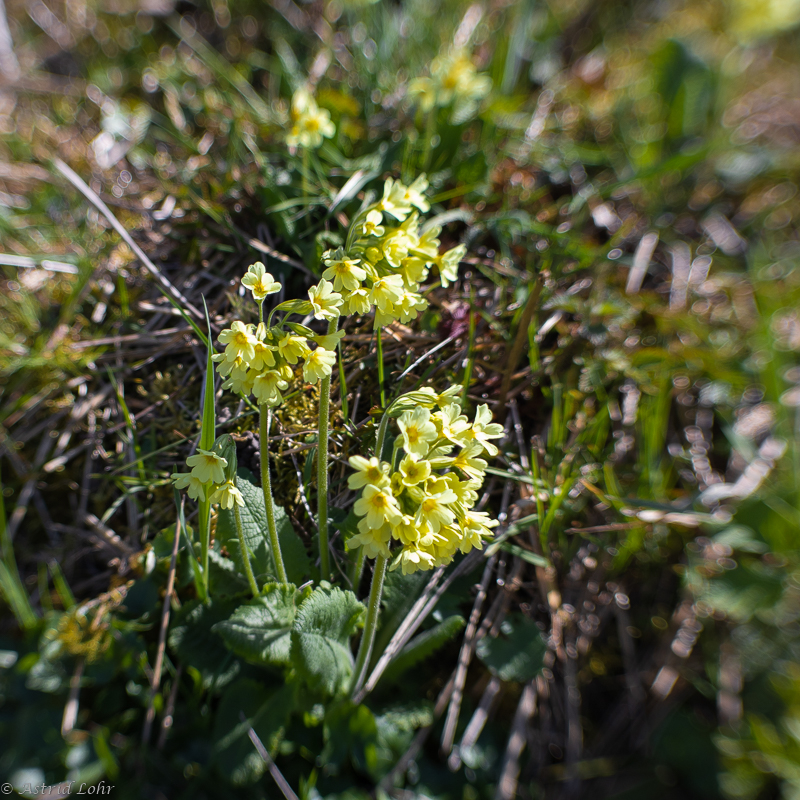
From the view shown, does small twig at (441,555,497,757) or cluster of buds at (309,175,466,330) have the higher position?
cluster of buds at (309,175,466,330)

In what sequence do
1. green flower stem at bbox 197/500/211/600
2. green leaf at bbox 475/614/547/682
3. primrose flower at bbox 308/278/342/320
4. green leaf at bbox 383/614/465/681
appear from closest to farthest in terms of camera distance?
primrose flower at bbox 308/278/342/320, green flower stem at bbox 197/500/211/600, green leaf at bbox 383/614/465/681, green leaf at bbox 475/614/547/682

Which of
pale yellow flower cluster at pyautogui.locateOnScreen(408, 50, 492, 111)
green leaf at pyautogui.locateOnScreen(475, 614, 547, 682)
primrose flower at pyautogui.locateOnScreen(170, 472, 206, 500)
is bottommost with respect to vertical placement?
green leaf at pyautogui.locateOnScreen(475, 614, 547, 682)

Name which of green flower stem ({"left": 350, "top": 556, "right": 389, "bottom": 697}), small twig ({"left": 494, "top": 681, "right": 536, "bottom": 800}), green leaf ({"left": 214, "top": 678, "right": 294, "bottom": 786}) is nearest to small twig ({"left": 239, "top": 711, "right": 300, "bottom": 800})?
green leaf ({"left": 214, "top": 678, "right": 294, "bottom": 786})

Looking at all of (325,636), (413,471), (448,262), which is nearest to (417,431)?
(413,471)

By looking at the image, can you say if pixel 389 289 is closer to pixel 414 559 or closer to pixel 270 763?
pixel 414 559

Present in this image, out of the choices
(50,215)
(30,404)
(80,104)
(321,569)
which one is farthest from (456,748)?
(80,104)

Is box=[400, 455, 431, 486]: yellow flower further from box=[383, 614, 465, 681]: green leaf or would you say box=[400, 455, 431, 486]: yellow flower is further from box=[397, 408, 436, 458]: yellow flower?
box=[383, 614, 465, 681]: green leaf

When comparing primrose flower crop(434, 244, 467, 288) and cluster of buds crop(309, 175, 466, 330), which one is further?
primrose flower crop(434, 244, 467, 288)
